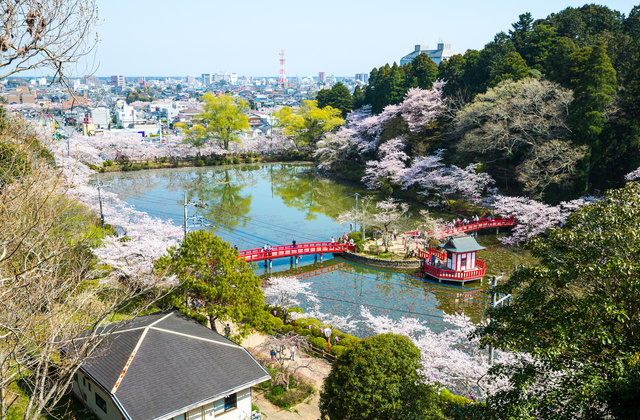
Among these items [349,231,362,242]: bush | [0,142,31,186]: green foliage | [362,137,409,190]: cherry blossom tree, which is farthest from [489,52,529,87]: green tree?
[0,142,31,186]: green foliage

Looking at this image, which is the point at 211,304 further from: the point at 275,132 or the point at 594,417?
the point at 275,132

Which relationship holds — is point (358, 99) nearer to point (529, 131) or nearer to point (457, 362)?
point (529, 131)

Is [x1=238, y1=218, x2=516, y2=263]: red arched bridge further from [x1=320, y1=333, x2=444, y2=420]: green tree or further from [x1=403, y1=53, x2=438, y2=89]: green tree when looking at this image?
[x1=403, y1=53, x2=438, y2=89]: green tree

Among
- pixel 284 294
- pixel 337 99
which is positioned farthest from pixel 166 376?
pixel 337 99

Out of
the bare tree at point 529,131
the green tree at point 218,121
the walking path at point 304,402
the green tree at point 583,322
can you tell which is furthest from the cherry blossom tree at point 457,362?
the green tree at point 218,121

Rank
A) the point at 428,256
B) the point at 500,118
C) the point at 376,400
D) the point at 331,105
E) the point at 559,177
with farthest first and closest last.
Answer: the point at 331,105 → the point at 500,118 → the point at 559,177 → the point at 428,256 → the point at 376,400

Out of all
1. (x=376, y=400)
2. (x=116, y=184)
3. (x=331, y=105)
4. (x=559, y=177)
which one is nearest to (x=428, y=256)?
(x=559, y=177)

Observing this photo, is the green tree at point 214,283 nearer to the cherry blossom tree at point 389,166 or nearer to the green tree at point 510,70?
the cherry blossom tree at point 389,166
